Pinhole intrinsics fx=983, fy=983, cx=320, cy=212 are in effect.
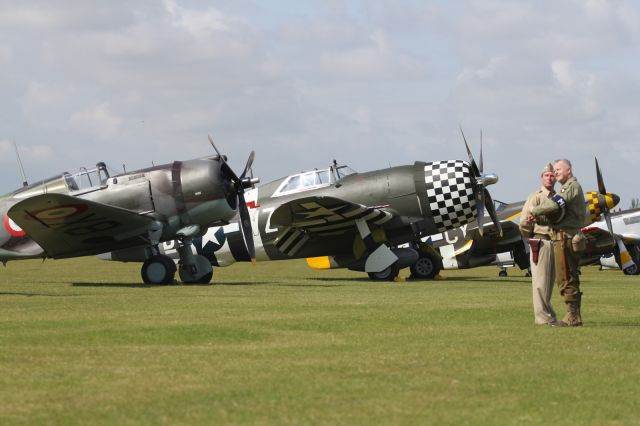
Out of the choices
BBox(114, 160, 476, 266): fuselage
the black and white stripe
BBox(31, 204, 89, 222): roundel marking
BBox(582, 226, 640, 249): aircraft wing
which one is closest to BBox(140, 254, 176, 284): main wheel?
BBox(31, 204, 89, 222): roundel marking

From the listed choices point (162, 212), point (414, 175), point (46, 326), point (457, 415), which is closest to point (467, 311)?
point (46, 326)

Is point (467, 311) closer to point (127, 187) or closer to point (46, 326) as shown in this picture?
point (46, 326)

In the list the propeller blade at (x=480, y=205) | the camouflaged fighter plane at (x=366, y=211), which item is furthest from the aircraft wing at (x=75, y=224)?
the propeller blade at (x=480, y=205)

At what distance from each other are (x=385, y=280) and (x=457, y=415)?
17273mm

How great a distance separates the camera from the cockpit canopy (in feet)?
77.1

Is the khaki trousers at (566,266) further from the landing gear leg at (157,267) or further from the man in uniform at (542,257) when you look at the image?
the landing gear leg at (157,267)

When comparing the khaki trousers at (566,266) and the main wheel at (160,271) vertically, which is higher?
the main wheel at (160,271)

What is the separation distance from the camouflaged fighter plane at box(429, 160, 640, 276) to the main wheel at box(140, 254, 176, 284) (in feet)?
33.5

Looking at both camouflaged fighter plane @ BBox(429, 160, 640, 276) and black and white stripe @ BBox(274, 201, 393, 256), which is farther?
camouflaged fighter plane @ BBox(429, 160, 640, 276)

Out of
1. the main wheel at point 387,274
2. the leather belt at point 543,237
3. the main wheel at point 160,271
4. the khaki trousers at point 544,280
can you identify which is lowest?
the main wheel at point 387,274

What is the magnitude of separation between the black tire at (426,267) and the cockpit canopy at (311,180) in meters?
3.06

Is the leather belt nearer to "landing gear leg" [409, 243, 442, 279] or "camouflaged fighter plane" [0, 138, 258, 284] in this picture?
"camouflaged fighter plane" [0, 138, 258, 284]

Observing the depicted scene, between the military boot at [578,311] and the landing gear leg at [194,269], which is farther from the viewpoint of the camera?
the landing gear leg at [194,269]

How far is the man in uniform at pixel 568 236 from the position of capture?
32.0 ft
